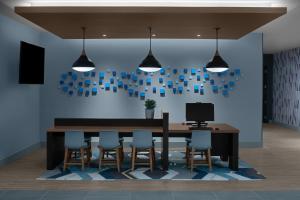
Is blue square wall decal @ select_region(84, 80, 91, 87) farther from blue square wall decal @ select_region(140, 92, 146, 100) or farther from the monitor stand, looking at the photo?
the monitor stand

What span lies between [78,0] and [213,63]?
2.84 metres

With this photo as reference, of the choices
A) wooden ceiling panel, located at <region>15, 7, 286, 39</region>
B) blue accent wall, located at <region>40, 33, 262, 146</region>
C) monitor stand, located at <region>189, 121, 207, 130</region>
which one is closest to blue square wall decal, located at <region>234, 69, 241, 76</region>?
blue accent wall, located at <region>40, 33, 262, 146</region>

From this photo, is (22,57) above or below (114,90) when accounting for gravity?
above

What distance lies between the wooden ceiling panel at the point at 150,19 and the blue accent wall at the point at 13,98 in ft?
2.68

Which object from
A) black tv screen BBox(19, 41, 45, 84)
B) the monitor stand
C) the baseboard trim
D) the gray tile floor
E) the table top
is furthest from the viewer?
black tv screen BBox(19, 41, 45, 84)

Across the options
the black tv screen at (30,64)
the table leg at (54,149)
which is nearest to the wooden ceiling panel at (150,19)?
the black tv screen at (30,64)

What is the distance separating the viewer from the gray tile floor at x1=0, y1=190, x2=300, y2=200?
16.5 feet

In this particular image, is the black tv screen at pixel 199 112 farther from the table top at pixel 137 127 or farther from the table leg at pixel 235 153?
the table leg at pixel 235 153

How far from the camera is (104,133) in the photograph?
6.61m

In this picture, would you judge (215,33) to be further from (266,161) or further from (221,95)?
(266,161)

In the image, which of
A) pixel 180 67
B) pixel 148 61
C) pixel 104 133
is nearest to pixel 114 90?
pixel 180 67

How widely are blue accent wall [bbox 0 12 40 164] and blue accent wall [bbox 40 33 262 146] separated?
0.60 metres

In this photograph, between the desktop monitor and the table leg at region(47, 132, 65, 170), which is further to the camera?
the desktop monitor

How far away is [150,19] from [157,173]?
8.58 ft
